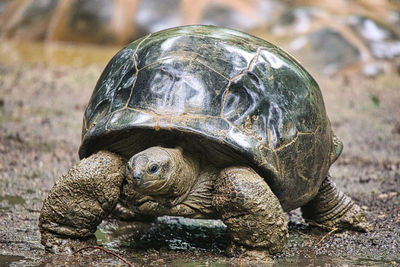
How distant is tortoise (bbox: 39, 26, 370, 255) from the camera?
3896mm

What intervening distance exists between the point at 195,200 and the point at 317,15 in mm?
11050

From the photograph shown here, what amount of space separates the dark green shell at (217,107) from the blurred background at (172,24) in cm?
67

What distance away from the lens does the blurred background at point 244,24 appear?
13508 mm

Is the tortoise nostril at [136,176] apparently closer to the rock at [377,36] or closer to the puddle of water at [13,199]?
the puddle of water at [13,199]

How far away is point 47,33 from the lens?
15.2 m

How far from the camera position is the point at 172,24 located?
14.5 m

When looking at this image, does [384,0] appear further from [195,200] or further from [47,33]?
[195,200]

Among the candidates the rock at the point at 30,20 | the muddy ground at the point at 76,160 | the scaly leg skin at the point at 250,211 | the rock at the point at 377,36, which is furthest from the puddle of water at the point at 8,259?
the rock at the point at 30,20

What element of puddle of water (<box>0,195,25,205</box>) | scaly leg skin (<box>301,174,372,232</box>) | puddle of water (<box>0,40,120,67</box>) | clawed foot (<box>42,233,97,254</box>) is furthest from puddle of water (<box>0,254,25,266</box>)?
puddle of water (<box>0,40,120,67</box>)

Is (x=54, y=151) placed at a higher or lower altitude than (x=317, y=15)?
lower

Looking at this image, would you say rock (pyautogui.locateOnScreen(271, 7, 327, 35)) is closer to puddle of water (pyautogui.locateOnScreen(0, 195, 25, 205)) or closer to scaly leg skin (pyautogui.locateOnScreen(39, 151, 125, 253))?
puddle of water (pyautogui.locateOnScreen(0, 195, 25, 205))

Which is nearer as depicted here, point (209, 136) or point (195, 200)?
point (209, 136)

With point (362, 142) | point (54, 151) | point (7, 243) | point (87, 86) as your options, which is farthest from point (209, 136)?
point (87, 86)

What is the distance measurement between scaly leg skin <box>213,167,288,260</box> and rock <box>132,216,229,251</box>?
17.5 inches
